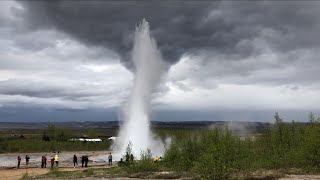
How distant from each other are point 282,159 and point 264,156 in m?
2.44

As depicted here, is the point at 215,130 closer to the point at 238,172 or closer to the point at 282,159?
the point at 238,172

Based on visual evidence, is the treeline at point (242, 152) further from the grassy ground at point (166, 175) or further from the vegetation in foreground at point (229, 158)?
the grassy ground at point (166, 175)

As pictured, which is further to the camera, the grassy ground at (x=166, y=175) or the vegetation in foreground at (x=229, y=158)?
the grassy ground at (x=166, y=175)

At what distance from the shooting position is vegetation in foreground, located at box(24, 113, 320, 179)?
3778cm

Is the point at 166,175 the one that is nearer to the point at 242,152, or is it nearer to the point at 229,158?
the point at 229,158

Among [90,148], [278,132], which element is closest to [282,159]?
[278,132]

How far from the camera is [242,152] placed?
47.6 meters

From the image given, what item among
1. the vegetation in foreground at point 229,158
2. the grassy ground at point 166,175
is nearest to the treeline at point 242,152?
the vegetation in foreground at point 229,158

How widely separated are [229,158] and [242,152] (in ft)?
32.3

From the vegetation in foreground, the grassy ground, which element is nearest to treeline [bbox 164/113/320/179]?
the vegetation in foreground

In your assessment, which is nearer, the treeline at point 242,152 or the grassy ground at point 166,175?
the treeline at point 242,152

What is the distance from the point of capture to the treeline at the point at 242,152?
3744cm

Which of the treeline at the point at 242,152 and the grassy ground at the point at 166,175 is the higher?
the treeline at the point at 242,152

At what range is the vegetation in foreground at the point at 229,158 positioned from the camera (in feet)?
124
